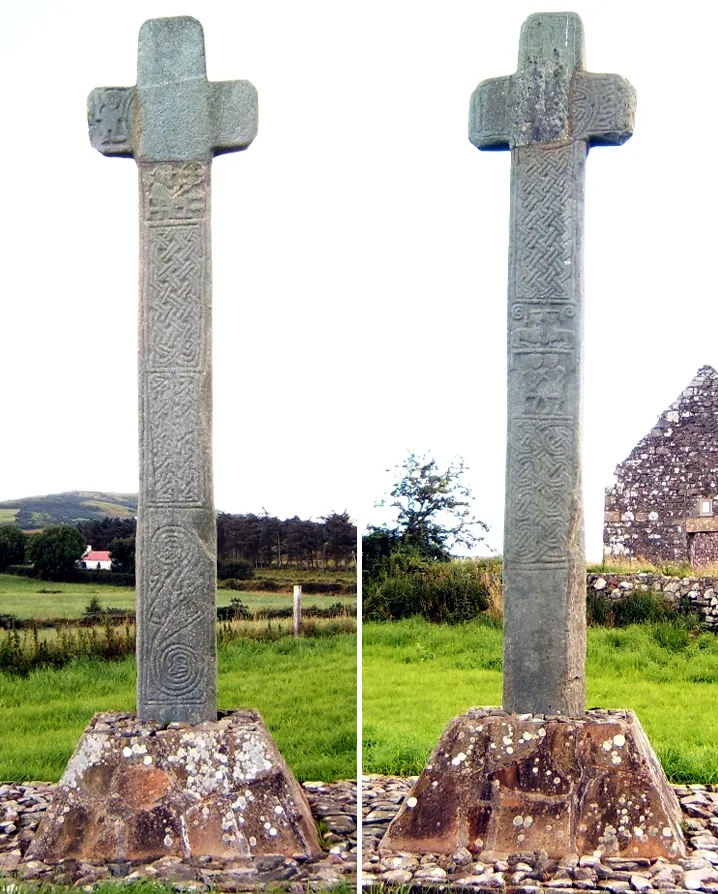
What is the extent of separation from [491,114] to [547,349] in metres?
1.40

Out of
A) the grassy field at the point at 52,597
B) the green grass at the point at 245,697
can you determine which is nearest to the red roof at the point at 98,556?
the grassy field at the point at 52,597

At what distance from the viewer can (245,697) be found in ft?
28.6

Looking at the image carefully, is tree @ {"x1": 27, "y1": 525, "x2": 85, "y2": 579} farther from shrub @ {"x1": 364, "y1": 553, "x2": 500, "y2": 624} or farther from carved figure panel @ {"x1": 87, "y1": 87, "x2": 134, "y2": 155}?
carved figure panel @ {"x1": 87, "y1": 87, "x2": 134, "y2": 155}

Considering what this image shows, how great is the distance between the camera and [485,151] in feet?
21.0

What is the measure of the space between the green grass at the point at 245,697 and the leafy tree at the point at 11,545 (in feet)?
3.41

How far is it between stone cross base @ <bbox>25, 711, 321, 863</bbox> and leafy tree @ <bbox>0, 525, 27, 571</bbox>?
3.93 meters

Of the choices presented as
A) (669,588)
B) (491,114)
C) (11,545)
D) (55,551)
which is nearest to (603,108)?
(491,114)

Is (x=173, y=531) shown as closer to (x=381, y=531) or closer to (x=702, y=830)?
Answer: (x=702, y=830)

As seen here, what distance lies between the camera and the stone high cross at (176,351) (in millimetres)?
5883

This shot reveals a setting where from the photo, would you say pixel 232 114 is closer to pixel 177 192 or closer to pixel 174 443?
pixel 177 192

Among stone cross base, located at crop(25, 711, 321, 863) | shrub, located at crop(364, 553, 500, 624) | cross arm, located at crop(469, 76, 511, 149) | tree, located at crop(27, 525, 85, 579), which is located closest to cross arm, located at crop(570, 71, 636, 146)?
cross arm, located at crop(469, 76, 511, 149)

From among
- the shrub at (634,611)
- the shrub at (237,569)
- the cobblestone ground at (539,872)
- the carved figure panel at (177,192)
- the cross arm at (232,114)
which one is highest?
the cross arm at (232,114)

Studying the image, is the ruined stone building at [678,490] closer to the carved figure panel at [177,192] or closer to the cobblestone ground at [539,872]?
the cobblestone ground at [539,872]

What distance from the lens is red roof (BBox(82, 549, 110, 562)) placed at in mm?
9398
